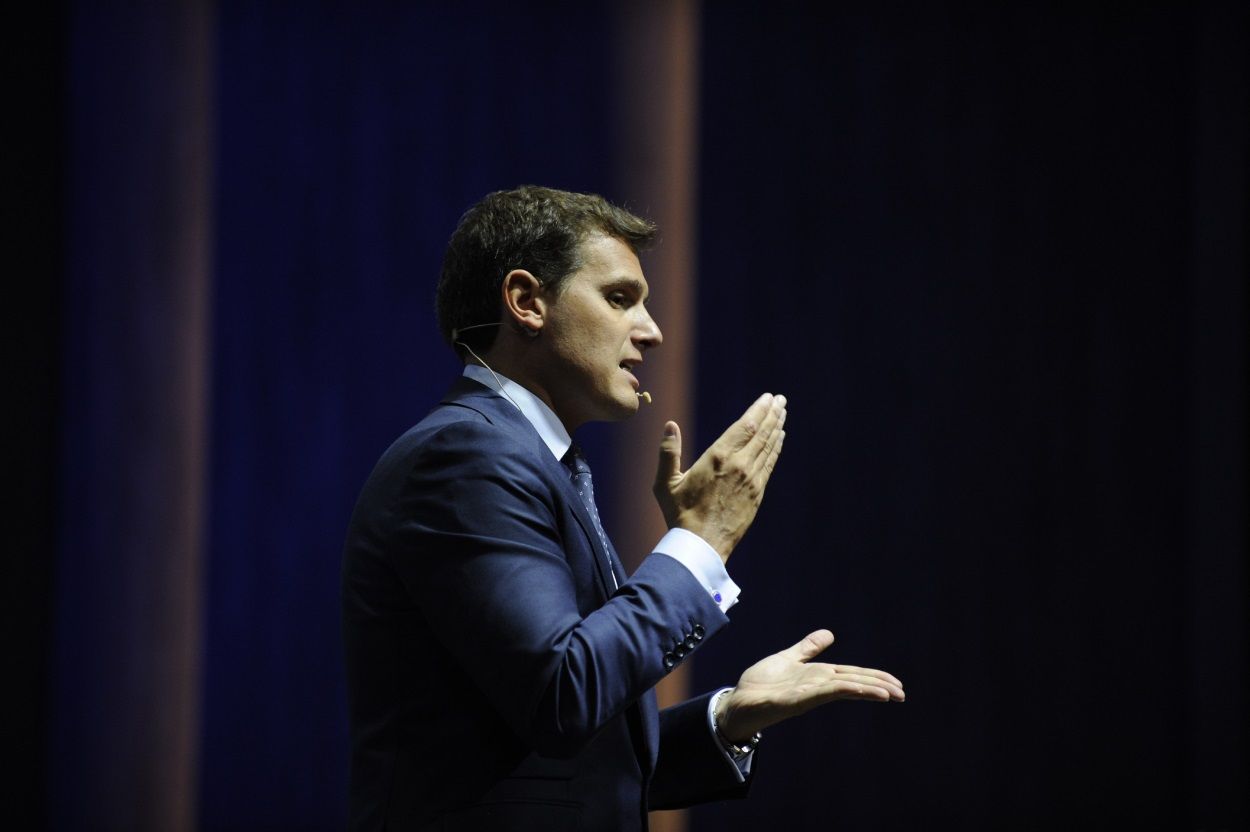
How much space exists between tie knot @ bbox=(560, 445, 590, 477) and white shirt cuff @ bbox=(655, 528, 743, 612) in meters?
0.19

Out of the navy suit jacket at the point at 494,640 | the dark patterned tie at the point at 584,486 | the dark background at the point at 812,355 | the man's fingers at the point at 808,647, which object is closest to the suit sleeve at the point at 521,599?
the navy suit jacket at the point at 494,640

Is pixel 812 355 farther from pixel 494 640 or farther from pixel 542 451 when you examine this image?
pixel 494 640

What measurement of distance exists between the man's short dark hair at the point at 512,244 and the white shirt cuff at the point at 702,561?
0.34 m

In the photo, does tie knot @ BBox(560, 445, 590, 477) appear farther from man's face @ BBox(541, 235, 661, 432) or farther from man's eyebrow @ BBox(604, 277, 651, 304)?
man's eyebrow @ BBox(604, 277, 651, 304)

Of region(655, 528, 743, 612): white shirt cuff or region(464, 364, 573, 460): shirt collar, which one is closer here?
region(655, 528, 743, 612): white shirt cuff

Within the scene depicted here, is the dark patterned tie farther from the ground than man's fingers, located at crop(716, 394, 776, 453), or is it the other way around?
man's fingers, located at crop(716, 394, 776, 453)

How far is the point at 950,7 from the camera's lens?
319cm

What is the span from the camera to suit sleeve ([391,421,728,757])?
1.10 m

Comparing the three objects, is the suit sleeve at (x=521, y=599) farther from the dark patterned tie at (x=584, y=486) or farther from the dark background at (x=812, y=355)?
the dark background at (x=812, y=355)

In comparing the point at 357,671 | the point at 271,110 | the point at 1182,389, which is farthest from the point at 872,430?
the point at 357,671

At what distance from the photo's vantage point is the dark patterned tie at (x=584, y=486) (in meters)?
1.32

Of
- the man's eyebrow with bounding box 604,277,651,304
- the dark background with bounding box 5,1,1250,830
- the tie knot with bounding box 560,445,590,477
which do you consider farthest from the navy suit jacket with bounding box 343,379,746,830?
the dark background with bounding box 5,1,1250,830

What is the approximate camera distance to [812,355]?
309cm

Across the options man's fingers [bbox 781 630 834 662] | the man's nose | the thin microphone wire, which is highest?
the man's nose
